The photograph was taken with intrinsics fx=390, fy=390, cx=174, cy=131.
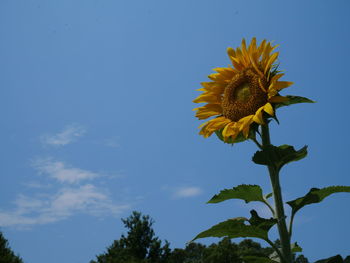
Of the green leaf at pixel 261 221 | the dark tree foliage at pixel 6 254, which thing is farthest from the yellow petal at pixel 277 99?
the dark tree foliage at pixel 6 254

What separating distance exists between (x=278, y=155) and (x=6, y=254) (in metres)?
20.2

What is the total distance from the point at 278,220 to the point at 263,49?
5.68ft

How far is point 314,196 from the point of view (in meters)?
3.51

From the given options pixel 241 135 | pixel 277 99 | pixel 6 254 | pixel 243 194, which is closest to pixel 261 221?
pixel 243 194

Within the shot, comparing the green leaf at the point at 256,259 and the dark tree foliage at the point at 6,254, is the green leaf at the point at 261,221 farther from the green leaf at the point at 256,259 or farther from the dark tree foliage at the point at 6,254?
the dark tree foliage at the point at 6,254

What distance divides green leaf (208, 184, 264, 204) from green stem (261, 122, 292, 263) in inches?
6.5

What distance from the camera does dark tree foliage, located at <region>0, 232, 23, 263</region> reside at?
19.5 metres

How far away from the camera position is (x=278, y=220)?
138 inches

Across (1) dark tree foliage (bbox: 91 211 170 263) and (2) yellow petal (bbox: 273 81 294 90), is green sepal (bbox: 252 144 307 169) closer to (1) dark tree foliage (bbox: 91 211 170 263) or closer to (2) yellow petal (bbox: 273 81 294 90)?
(2) yellow petal (bbox: 273 81 294 90)

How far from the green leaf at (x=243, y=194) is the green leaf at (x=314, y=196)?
0.29 m

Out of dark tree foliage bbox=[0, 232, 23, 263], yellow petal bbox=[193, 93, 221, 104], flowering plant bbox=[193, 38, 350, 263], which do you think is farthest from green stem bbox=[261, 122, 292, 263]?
dark tree foliage bbox=[0, 232, 23, 263]

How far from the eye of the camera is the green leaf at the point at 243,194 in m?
3.64

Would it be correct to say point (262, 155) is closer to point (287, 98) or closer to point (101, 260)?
point (287, 98)

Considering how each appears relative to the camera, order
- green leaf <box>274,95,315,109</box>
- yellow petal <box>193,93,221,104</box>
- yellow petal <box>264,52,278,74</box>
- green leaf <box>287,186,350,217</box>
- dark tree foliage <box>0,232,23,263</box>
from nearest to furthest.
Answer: green leaf <box>287,186,350,217</box>
green leaf <box>274,95,315,109</box>
yellow petal <box>264,52,278,74</box>
yellow petal <box>193,93,221,104</box>
dark tree foliage <box>0,232,23,263</box>
